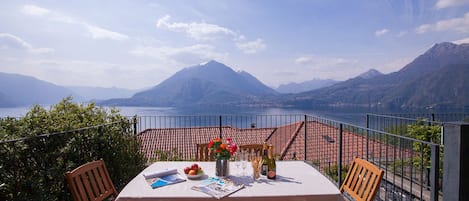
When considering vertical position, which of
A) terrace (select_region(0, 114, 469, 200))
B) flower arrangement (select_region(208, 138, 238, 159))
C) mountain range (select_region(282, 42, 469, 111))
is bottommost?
terrace (select_region(0, 114, 469, 200))

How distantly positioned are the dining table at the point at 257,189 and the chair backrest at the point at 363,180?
0.74ft

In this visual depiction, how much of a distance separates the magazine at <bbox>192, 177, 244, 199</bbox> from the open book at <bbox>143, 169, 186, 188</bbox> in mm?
221

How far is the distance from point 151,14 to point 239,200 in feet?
19.7

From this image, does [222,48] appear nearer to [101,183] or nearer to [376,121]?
[376,121]

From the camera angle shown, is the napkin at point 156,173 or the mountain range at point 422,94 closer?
the napkin at point 156,173

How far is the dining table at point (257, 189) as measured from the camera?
5.56 ft

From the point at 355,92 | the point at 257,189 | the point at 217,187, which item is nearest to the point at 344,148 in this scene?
the point at 257,189

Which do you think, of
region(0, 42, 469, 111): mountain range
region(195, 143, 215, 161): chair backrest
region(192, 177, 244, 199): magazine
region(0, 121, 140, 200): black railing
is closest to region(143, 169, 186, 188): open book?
region(192, 177, 244, 199): magazine

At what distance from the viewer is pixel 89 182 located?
195cm

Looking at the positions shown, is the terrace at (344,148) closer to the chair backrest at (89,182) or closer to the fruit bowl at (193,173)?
the chair backrest at (89,182)

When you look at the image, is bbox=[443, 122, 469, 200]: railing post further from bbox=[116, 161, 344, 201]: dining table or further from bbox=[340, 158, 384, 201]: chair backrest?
bbox=[116, 161, 344, 201]: dining table

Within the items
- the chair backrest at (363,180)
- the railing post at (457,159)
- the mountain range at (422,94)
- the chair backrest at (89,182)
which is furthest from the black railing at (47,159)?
the mountain range at (422,94)

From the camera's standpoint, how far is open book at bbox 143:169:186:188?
6.33 feet

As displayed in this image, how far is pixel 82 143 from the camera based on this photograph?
3.11 metres
